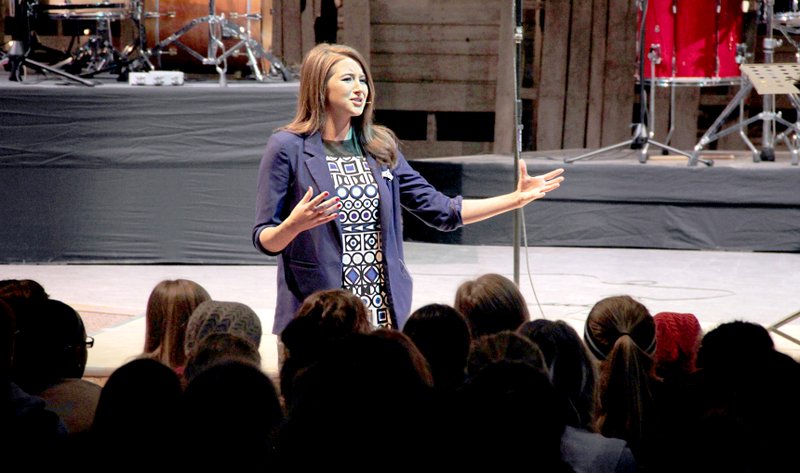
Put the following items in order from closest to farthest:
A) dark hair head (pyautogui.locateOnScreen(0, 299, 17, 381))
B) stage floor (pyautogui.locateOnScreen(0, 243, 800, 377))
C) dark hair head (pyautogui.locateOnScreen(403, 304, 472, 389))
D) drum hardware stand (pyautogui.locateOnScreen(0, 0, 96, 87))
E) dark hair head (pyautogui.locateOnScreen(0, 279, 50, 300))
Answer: dark hair head (pyautogui.locateOnScreen(0, 299, 17, 381)) < dark hair head (pyautogui.locateOnScreen(403, 304, 472, 389)) < dark hair head (pyautogui.locateOnScreen(0, 279, 50, 300)) < stage floor (pyautogui.locateOnScreen(0, 243, 800, 377)) < drum hardware stand (pyautogui.locateOnScreen(0, 0, 96, 87))

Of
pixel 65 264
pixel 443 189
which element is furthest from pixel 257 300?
pixel 443 189

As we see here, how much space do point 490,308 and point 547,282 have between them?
361 centimetres

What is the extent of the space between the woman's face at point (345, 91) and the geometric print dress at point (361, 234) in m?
0.15

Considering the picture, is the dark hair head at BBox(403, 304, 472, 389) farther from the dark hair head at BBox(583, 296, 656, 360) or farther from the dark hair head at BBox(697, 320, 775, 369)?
the dark hair head at BBox(697, 320, 775, 369)

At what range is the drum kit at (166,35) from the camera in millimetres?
7957

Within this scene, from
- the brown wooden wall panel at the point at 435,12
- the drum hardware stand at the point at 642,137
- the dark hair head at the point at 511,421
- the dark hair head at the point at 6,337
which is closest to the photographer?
the dark hair head at the point at 511,421

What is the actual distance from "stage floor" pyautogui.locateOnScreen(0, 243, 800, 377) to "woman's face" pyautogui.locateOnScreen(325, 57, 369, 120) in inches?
69.5

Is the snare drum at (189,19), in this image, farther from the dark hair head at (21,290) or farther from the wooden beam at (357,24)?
the dark hair head at (21,290)

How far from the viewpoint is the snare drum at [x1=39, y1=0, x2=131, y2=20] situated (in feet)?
26.1

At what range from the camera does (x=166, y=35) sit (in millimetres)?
8508

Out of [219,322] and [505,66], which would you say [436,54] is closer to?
[505,66]

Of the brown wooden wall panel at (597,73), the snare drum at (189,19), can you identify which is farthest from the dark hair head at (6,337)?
the brown wooden wall panel at (597,73)

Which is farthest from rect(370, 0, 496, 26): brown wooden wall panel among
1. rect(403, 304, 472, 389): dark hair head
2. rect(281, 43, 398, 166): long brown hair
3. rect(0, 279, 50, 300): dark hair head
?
rect(403, 304, 472, 389): dark hair head

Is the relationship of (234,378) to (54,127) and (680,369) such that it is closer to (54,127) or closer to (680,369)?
(680,369)
